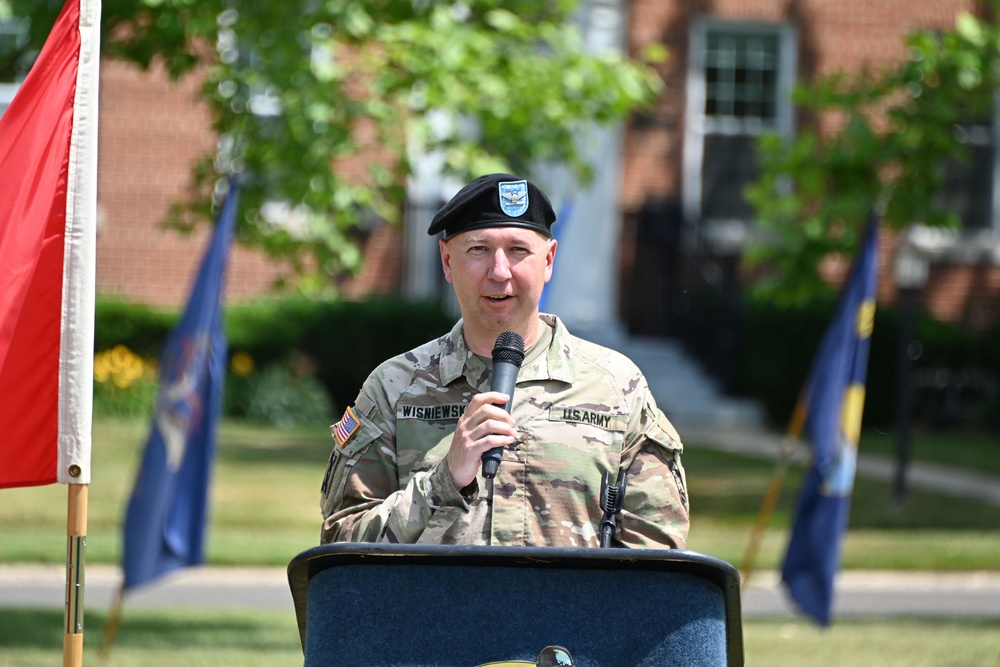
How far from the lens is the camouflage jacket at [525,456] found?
3.27 m

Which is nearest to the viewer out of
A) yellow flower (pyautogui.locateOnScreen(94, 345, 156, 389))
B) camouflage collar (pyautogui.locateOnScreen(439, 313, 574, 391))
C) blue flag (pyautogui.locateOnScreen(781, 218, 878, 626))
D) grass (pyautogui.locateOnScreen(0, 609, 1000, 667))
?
camouflage collar (pyautogui.locateOnScreen(439, 313, 574, 391))

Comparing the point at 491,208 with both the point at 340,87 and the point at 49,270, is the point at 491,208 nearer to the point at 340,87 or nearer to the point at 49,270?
the point at 49,270

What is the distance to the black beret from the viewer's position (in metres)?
3.29

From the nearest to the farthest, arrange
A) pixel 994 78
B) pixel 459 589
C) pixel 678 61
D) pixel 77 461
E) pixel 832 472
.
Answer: pixel 459 589
pixel 77 461
pixel 832 472
pixel 994 78
pixel 678 61

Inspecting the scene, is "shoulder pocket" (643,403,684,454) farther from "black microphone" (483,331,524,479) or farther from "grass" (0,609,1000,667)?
"grass" (0,609,1000,667)

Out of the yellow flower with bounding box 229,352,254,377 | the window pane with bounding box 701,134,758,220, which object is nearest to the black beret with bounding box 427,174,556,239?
the yellow flower with bounding box 229,352,254,377

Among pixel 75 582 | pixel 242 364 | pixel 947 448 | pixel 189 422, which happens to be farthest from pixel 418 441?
pixel 947 448

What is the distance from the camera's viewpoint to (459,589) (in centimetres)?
277

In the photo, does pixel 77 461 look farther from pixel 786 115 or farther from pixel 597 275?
pixel 786 115

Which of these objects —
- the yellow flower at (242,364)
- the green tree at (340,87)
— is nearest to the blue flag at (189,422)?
the green tree at (340,87)

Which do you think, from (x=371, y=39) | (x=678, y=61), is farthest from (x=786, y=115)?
(x=371, y=39)

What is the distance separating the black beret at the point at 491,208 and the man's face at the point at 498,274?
2cm

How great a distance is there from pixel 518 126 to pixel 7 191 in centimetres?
558

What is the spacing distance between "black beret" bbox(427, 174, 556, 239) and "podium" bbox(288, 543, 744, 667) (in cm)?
85
